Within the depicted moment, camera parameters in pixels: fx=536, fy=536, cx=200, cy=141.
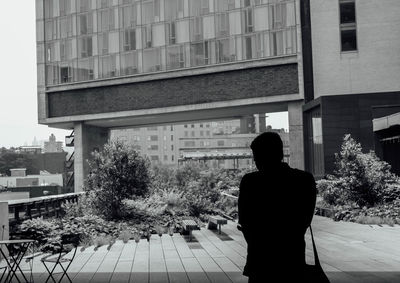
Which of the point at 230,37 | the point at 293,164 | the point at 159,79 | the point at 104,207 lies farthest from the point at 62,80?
the point at 104,207

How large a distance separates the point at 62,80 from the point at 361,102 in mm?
28124

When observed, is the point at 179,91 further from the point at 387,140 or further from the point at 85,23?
the point at 387,140

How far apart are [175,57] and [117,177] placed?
27500 millimetres

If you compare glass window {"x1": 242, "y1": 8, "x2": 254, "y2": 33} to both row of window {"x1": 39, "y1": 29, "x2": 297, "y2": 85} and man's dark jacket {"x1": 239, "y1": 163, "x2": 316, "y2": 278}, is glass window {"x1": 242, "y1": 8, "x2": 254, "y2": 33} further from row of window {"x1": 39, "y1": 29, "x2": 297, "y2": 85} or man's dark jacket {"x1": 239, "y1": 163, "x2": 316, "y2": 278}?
man's dark jacket {"x1": 239, "y1": 163, "x2": 316, "y2": 278}

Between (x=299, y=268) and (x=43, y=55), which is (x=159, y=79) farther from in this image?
(x=299, y=268)

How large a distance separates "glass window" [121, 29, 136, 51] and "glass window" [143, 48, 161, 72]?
158 centimetres

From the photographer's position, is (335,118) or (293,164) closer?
(335,118)

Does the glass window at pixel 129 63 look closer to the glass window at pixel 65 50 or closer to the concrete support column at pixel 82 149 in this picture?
the glass window at pixel 65 50

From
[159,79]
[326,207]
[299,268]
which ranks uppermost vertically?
[159,79]

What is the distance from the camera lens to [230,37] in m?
43.3

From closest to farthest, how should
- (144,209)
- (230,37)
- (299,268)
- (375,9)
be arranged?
1. (299,268)
2. (144,209)
3. (375,9)
4. (230,37)

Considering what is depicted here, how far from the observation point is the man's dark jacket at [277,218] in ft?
11.7

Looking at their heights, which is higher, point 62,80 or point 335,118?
point 62,80

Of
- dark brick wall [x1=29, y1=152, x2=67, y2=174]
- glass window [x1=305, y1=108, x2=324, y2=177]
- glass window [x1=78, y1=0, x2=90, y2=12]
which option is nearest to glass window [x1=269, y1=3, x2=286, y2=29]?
glass window [x1=305, y1=108, x2=324, y2=177]
